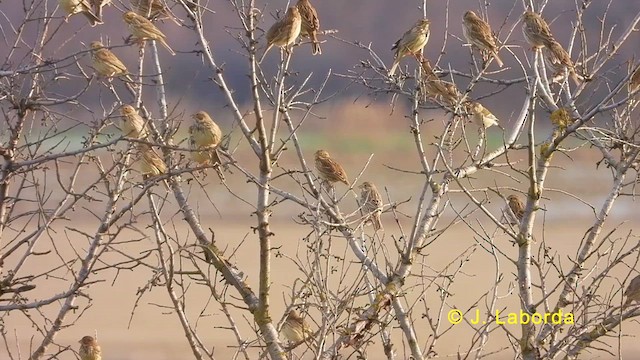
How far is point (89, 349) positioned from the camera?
767 centimetres

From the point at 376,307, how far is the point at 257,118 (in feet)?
4.62

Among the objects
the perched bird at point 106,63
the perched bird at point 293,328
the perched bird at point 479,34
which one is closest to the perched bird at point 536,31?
the perched bird at point 479,34

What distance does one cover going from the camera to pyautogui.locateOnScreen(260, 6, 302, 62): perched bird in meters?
6.82

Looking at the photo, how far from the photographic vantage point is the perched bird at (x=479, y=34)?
23.8 ft

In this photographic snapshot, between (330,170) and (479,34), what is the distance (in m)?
1.76

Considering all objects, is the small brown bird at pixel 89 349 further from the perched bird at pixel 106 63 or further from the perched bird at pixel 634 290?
the perched bird at pixel 634 290

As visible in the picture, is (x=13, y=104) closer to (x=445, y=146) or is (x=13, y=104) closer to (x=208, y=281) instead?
(x=208, y=281)

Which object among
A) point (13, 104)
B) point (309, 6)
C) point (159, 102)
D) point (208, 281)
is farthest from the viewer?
point (309, 6)

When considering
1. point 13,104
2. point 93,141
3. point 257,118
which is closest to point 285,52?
point 257,118

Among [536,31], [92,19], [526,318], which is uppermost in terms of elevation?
[536,31]

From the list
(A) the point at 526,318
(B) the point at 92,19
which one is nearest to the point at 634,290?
(A) the point at 526,318

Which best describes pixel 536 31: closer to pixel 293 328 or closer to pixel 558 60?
pixel 558 60

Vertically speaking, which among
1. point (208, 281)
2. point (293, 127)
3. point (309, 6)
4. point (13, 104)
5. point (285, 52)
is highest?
point (309, 6)

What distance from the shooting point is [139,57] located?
23.1 feet
